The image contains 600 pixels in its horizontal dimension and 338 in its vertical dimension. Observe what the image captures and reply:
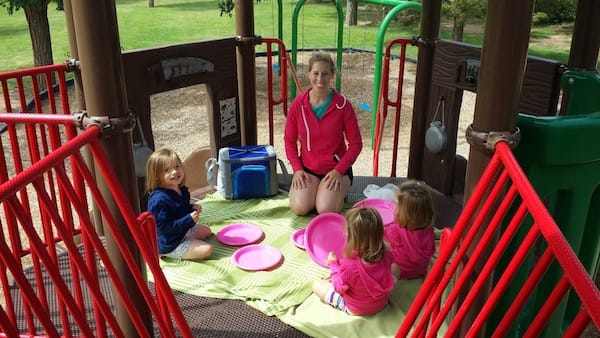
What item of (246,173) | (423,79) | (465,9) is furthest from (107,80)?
(465,9)

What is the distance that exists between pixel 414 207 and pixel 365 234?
1.67 feet

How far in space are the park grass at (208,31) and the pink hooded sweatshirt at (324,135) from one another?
264 inches

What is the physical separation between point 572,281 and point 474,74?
2.96 m

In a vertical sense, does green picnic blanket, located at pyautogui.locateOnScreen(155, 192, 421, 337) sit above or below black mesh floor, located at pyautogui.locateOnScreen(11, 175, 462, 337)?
above

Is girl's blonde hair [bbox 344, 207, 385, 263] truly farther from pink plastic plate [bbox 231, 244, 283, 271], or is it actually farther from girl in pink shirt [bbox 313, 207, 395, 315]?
pink plastic plate [bbox 231, 244, 283, 271]

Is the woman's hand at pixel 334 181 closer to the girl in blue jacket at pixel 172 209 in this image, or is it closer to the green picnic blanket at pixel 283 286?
the green picnic blanket at pixel 283 286

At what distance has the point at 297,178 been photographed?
4.04 metres

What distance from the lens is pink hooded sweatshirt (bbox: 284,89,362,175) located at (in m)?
4.00

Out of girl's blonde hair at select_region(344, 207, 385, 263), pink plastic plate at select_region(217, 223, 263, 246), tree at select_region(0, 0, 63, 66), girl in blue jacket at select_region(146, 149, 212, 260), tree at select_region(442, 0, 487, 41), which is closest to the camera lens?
girl's blonde hair at select_region(344, 207, 385, 263)

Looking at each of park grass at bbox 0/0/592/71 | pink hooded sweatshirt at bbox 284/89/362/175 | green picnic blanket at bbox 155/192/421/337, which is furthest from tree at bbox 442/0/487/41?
green picnic blanket at bbox 155/192/421/337

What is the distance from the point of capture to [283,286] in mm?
3164

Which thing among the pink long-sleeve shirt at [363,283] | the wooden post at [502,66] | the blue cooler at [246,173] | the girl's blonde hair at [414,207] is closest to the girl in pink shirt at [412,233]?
the girl's blonde hair at [414,207]

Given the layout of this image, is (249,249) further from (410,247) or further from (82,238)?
(82,238)

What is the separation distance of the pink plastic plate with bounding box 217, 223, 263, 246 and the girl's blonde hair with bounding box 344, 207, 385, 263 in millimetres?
1144
